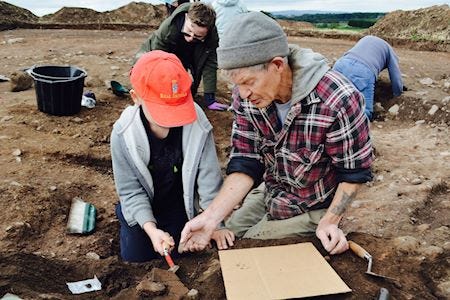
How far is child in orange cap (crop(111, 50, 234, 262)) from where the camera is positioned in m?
2.62

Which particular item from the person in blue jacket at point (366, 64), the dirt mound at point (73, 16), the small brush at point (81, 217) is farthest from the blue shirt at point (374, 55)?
the dirt mound at point (73, 16)

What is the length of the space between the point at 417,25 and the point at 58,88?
327 inches

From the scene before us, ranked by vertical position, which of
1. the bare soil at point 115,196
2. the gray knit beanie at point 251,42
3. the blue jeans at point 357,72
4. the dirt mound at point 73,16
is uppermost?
the gray knit beanie at point 251,42

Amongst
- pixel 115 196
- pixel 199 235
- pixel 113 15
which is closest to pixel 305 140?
pixel 199 235

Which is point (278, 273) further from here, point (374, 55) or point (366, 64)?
point (374, 55)

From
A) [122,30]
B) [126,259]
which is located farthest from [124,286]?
[122,30]

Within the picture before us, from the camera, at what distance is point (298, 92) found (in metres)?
2.50

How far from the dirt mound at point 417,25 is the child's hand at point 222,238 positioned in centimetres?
835

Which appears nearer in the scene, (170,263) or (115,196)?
(170,263)

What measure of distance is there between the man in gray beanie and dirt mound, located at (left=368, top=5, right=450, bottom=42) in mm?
8027

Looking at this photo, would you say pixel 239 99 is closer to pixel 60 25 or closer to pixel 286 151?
pixel 286 151

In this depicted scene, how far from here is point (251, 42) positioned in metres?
2.30

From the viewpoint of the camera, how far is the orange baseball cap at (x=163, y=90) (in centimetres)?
260

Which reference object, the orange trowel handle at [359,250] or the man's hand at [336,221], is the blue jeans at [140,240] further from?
the orange trowel handle at [359,250]
